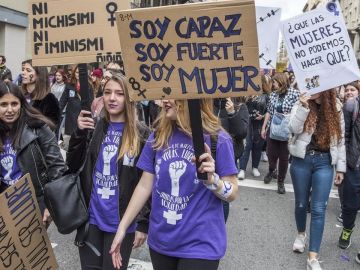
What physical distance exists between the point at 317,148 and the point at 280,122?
2597 mm

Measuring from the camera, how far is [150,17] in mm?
2027

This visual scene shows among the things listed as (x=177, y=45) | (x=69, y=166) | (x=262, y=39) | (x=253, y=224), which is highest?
(x=262, y=39)

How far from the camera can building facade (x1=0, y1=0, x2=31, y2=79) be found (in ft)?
49.1

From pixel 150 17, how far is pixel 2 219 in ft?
4.71

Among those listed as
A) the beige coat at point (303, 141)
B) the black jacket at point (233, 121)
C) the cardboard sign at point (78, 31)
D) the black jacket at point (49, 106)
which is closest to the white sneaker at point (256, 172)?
the beige coat at point (303, 141)

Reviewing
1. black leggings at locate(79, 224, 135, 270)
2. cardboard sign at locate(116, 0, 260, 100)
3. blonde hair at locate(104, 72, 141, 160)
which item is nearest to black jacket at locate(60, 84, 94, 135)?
blonde hair at locate(104, 72, 141, 160)

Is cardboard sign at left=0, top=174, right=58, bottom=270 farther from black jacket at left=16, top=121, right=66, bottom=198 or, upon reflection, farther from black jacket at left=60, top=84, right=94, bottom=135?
black jacket at left=60, top=84, right=94, bottom=135

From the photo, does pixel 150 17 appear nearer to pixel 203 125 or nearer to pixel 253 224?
pixel 203 125

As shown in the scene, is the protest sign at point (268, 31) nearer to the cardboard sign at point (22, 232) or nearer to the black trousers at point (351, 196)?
the black trousers at point (351, 196)

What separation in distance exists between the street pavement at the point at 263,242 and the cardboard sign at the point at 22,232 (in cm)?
123

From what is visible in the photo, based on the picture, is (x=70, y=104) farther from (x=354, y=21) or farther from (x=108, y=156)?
(x=354, y=21)

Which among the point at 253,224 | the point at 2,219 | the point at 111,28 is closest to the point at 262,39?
the point at 253,224

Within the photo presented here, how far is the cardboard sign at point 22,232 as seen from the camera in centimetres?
253

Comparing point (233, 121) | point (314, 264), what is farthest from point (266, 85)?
point (314, 264)
